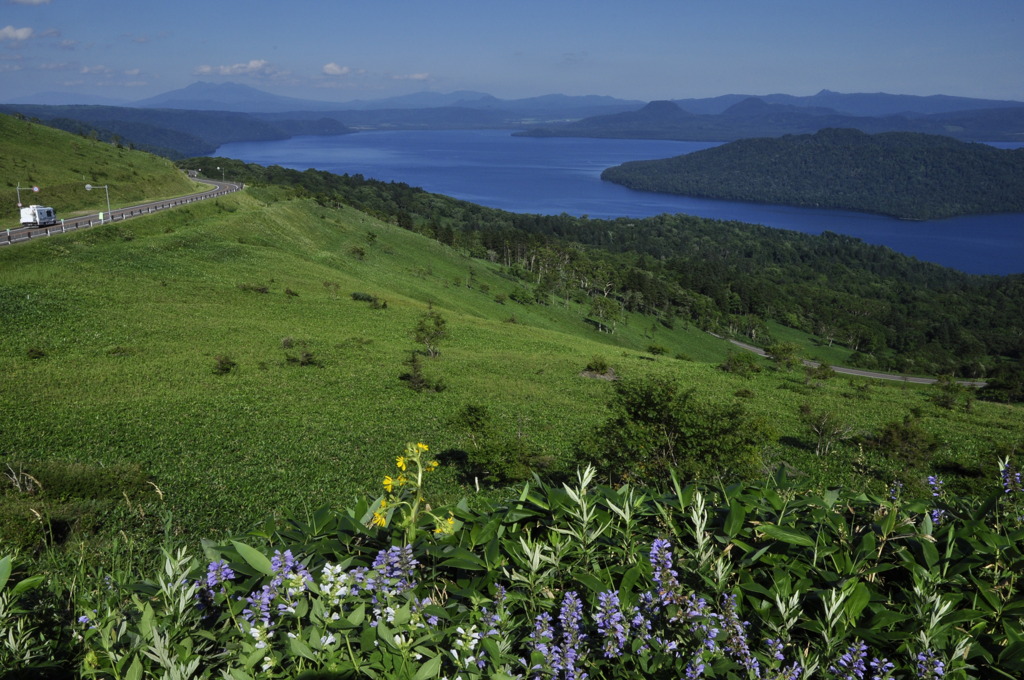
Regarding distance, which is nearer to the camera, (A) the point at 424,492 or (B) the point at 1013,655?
(B) the point at 1013,655

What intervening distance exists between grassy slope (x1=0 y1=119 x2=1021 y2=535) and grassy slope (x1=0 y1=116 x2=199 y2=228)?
1316 cm

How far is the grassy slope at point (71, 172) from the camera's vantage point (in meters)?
48.1

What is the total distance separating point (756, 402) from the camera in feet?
85.0

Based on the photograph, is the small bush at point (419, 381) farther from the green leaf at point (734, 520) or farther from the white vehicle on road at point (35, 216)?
the white vehicle on road at point (35, 216)

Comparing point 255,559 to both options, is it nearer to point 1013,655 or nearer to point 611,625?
point 611,625

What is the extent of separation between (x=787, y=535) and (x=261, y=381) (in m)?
22.0

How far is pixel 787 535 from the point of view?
258cm

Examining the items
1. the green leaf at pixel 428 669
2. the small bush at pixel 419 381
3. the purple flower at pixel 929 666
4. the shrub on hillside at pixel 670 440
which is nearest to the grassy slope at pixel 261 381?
the small bush at pixel 419 381

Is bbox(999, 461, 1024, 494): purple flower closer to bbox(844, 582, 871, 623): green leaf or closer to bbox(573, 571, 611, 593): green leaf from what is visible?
bbox(844, 582, 871, 623): green leaf

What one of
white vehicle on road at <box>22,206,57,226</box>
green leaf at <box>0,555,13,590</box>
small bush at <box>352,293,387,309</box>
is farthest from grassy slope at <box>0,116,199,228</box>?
green leaf at <box>0,555,13,590</box>

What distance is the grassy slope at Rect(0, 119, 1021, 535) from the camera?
14.1 metres

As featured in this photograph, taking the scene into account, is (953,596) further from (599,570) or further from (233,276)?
(233,276)

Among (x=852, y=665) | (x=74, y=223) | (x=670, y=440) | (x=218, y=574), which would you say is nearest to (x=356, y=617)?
(x=218, y=574)

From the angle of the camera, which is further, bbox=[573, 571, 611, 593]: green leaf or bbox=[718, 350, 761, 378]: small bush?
bbox=[718, 350, 761, 378]: small bush
